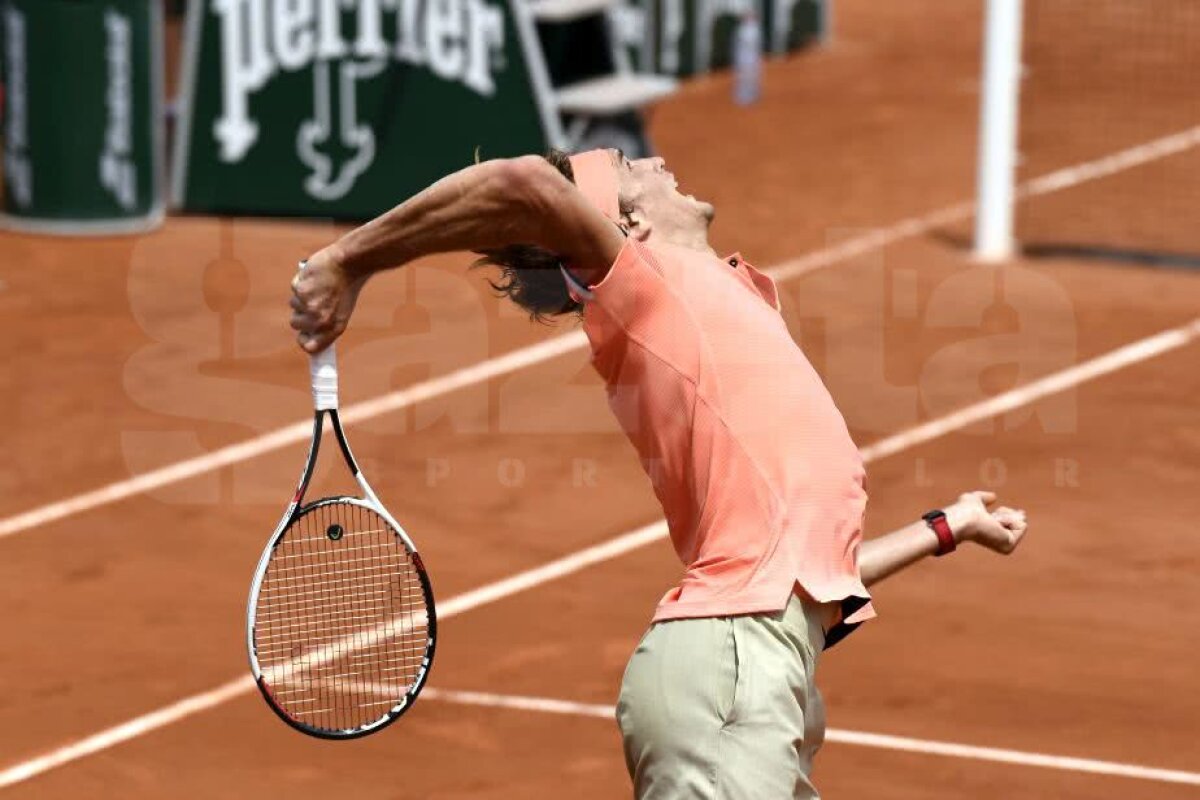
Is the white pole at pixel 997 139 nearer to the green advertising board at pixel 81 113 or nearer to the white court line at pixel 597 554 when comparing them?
the white court line at pixel 597 554

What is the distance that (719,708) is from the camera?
446 centimetres

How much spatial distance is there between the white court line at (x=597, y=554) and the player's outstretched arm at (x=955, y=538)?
3651 mm

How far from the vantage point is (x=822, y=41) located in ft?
76.4

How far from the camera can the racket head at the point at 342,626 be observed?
596 centimetres

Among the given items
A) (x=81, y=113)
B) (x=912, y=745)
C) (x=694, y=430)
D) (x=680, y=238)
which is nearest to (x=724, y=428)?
(x=694, y=430)

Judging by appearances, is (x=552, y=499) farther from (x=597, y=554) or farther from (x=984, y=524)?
(x=984, y=524)

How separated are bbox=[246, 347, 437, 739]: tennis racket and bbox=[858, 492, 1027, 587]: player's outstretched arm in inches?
38.6

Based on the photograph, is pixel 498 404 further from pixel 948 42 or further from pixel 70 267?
pixel 948 42

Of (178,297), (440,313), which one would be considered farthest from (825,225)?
(178,297)

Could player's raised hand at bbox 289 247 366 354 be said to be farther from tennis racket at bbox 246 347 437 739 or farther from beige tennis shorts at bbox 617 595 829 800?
beige tennis shorts at bbox 617 595 829 800

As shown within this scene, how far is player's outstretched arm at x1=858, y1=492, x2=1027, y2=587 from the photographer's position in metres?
5.05

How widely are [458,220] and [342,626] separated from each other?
117 inches

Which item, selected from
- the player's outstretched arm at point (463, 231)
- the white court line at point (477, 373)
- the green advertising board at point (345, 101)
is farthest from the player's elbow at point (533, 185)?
the green advertising board at point (345, 101)

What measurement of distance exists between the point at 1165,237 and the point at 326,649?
11385mm
